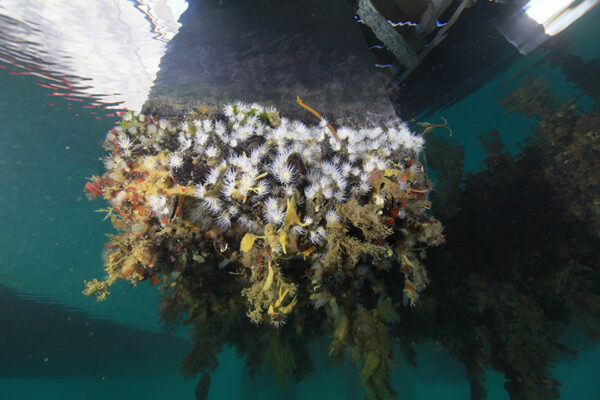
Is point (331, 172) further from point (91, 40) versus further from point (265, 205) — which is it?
point (91, 40)

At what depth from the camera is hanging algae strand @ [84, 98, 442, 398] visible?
2.24 metres

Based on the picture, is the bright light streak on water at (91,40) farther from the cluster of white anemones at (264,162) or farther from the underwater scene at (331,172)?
the cluster of white anemones at (264,162)

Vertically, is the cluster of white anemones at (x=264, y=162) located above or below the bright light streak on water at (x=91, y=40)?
below

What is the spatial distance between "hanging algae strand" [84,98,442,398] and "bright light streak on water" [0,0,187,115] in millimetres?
3058

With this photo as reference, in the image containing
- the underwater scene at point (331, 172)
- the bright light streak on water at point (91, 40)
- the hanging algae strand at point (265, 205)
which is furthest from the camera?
the bright light streak on water at point (91, 40)

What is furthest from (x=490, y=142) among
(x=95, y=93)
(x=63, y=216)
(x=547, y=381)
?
(x=63, y=216)

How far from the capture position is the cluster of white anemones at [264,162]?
2.25 m

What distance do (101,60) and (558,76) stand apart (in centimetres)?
1602

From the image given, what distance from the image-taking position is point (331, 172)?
2.43m

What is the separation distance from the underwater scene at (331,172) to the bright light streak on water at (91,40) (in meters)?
0.05

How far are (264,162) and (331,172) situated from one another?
27.2 inches

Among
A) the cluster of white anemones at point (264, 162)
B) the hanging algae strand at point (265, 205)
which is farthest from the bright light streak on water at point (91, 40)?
the hanging algae strand at point (265, 205)

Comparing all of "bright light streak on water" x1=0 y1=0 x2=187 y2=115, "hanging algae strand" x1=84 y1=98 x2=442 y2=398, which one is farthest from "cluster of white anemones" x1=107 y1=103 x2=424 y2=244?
"bright light streak on water" x1=0 y1=0 x2=187 y2=115

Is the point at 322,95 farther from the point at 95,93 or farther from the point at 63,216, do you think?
the point at 63,216
